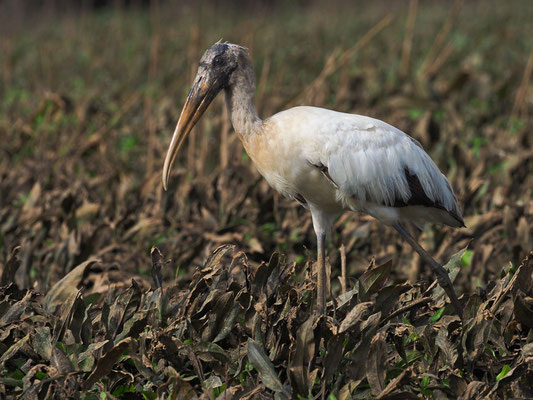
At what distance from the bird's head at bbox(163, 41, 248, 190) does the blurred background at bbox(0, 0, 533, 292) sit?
917 millimetres

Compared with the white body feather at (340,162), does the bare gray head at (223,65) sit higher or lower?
higher

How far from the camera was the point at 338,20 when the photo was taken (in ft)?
54.2

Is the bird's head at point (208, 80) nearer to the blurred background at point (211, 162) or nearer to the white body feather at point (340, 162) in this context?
the white body feather at point (340, 162)

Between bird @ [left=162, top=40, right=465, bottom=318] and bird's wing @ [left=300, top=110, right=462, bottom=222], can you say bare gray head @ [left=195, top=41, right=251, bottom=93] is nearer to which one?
bird @ [left=162, top=40, right=465, bottom=318]

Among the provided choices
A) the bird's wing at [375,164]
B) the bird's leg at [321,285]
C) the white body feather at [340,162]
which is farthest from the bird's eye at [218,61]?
the bird's leg at [321,285]

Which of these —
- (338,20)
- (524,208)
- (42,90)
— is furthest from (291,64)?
(524,208)

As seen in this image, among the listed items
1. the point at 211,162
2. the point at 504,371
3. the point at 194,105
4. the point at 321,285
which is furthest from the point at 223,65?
the point at 211,162

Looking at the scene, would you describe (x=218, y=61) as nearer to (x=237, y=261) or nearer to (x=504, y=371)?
(x=237, y=261)

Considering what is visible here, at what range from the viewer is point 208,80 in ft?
12.1

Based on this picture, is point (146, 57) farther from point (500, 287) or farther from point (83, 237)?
point (500, 287)

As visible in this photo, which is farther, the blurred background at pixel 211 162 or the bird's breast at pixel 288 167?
the blurred background at pixel 211 162

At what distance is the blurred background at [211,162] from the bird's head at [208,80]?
3.01 ft

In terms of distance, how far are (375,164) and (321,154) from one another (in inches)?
12.6

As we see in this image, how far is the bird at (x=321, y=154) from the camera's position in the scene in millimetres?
3520
